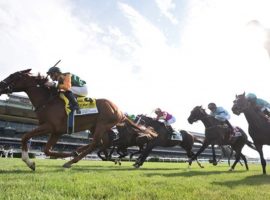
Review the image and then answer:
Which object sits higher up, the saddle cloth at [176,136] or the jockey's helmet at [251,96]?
the jockey's helmet at [251,96]

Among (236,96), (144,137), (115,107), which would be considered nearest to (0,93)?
(115,107)

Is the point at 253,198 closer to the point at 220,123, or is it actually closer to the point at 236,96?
→ the point at 236,96

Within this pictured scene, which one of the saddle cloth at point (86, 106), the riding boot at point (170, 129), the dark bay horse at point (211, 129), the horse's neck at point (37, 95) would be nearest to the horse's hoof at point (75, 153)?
the saddle cloth at point (86, 106)

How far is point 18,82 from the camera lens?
10070 mm

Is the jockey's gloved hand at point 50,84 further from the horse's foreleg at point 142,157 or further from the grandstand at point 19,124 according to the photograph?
the grandstand at point 19,124

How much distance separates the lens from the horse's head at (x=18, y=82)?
32.9 ft

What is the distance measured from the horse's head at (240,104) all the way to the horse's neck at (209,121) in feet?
14.3

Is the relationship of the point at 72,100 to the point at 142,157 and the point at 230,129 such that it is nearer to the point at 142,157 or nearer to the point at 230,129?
the point at 142,157

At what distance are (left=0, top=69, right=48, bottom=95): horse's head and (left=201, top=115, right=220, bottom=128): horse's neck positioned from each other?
10352mm

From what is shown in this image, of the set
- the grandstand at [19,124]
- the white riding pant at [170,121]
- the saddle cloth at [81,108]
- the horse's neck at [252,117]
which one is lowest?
the saddle cloth at [81,108]

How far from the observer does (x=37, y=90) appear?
10164mm

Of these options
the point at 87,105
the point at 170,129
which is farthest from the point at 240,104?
the point at 87,105

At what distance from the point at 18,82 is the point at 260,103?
28.2 feet

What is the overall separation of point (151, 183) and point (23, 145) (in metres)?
3.91
